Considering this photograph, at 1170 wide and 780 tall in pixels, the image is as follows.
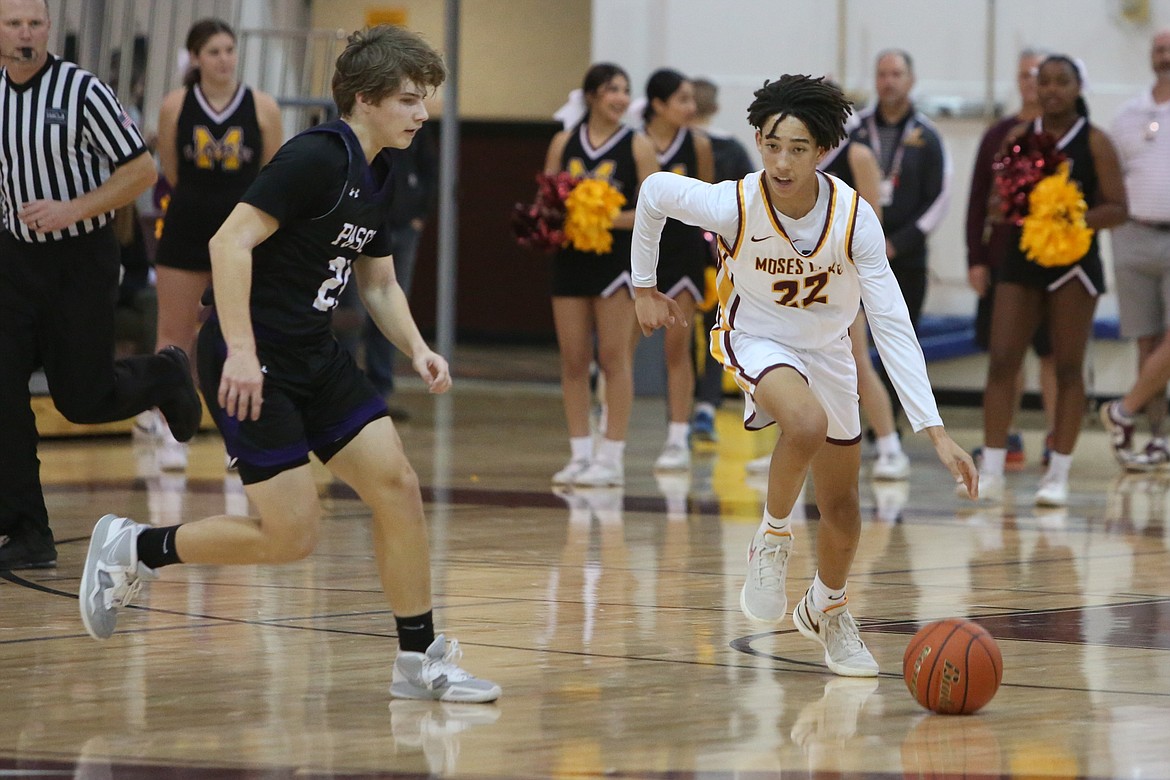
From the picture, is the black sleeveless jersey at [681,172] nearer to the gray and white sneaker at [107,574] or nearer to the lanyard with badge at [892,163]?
the lanyard with badge at [892,163]

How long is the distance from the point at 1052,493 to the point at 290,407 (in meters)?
5.32

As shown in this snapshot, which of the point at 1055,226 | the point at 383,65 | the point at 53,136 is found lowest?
the point at 1055,226

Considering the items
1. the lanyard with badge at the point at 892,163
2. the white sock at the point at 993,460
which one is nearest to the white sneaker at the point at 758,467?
the white sock at the point at 993,460

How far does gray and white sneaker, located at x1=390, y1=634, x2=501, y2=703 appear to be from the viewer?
4449 millimetres

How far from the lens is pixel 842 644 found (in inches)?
193

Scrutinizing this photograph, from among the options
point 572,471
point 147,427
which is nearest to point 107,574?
point 572,471

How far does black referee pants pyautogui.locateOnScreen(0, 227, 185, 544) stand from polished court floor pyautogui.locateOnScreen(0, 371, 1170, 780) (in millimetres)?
339

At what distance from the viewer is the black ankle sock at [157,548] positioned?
15.4 ft

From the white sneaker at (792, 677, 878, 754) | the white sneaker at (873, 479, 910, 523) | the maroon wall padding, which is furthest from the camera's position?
the maroon wall padding

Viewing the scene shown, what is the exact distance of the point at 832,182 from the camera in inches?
198

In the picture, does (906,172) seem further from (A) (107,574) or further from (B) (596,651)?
(A) (107,574)

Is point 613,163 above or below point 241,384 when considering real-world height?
above

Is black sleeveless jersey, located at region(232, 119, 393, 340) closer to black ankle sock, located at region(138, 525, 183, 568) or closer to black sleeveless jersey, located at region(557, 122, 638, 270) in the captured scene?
black ankle sock, located at region(138, 525, 183, 568)

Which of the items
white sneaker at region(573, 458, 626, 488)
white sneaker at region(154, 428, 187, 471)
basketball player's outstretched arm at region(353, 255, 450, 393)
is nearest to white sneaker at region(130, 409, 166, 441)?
white sneaker at region(154, 428, 187, 471)
